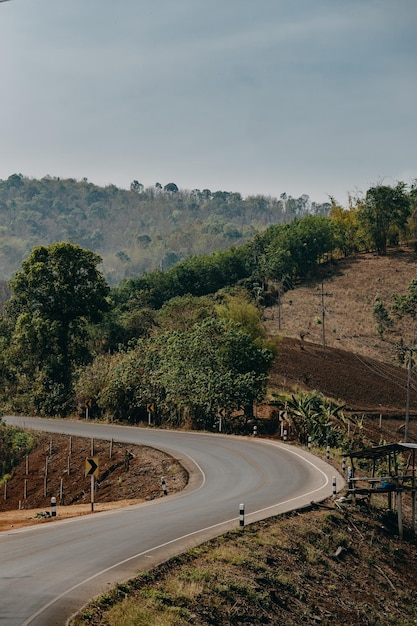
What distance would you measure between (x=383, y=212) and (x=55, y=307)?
266 feet

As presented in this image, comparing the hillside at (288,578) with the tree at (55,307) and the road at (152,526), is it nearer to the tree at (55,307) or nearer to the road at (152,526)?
the road at (152,526)

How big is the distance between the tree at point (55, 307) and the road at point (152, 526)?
2079 centimetres

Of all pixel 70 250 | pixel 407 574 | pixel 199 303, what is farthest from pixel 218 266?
pixel 407 574

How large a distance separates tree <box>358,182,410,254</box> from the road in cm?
9409

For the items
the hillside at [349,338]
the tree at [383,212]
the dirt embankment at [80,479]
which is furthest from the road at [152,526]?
the tree at [383,212]

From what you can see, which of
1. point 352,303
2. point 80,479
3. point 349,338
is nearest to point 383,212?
point 352,303

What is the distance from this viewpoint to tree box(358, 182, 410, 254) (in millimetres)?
133500

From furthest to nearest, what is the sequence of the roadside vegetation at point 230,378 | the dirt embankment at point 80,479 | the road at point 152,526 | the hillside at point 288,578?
the dirt embankment at point 80,479 → the roadside vegetation at point 230,378 → the hillside at point 288,578 → the road at point 152,526

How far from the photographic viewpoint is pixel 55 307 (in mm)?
65938

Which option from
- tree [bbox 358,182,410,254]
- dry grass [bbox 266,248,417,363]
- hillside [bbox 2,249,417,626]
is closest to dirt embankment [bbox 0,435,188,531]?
hillside [bbox 2,249,417,626]

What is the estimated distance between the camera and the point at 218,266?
128 metres

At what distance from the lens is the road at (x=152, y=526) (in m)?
17.4

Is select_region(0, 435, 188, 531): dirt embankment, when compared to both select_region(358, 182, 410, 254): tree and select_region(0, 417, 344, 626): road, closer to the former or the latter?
select_region(0, 417, 344, 626): road

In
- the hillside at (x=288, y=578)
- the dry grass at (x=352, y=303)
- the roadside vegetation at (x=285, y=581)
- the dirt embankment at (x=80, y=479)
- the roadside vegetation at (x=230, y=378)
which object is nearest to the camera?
the roadside vegetation at (x=285, y=581)
